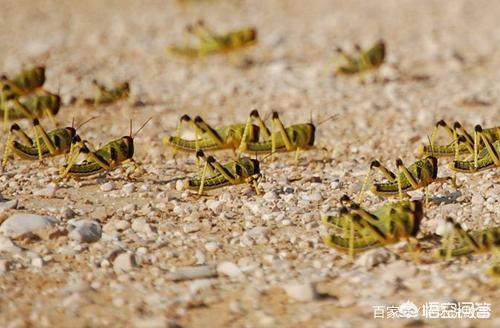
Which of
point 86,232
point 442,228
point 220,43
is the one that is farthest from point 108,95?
point 442,228

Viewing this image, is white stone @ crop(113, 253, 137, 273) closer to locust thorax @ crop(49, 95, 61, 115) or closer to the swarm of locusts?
the swarm of locusts

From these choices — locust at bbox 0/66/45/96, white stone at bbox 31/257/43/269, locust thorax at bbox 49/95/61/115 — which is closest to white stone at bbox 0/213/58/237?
white stone at bbox 31/257/43/269

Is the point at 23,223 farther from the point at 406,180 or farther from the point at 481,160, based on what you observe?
the point at 481,160

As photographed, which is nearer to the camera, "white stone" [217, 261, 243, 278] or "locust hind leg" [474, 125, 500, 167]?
"white stone" [217, 261, 243, 278]

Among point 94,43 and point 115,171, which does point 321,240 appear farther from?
point 94,43


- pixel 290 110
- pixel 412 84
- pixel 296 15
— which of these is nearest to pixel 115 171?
pixel 290 110
